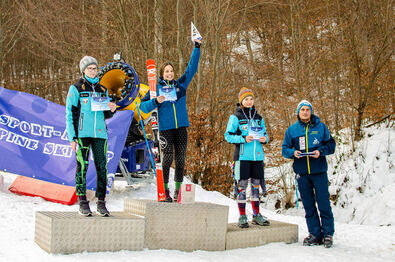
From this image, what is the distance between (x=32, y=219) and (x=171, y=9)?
9.47m

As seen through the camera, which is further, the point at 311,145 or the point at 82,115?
the point at 311,145

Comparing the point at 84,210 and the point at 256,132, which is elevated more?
the point at 256,132

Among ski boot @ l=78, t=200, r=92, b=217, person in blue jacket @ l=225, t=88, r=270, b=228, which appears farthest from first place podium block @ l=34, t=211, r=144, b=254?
person in blue jacket @ l=225, t=88, r=270, b=228

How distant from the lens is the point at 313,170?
4.75 metres

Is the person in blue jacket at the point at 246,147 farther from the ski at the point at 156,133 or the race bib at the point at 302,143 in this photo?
the ski at the point at 156,133

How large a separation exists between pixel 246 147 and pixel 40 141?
11.1 feet

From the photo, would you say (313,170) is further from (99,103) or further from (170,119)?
(99,103)

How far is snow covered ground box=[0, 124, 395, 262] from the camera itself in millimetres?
3834

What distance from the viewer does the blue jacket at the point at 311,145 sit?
15.6 feet

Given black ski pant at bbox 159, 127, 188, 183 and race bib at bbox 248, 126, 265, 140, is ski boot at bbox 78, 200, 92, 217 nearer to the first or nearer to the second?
black ski pant at bbox 159, 127, 188, 183

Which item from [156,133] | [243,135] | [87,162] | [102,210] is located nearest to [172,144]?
[156,133]

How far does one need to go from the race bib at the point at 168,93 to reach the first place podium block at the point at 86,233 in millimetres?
1479

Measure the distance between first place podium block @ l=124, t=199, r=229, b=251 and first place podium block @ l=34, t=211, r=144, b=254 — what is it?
0.16 metres

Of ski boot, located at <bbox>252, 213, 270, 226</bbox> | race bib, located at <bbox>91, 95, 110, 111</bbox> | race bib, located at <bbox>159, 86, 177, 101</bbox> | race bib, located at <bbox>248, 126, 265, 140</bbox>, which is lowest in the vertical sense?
ski boot, located at <bbox>252, 213, 270, 226</bbox>
